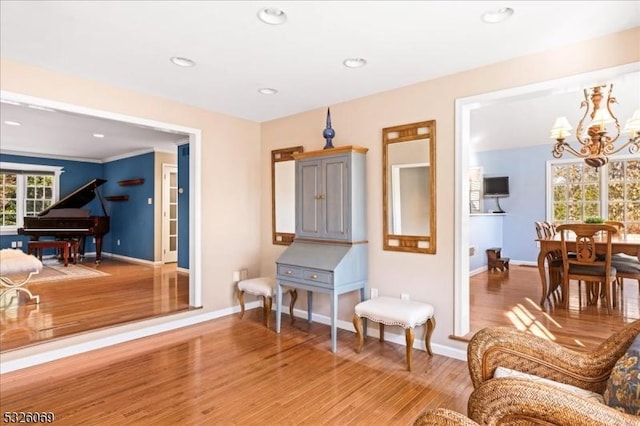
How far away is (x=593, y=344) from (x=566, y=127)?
2601mm

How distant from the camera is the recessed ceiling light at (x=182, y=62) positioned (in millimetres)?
2859

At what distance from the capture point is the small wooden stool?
6.98 meters

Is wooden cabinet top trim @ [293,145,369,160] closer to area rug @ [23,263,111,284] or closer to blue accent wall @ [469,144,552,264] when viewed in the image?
area rug @ [23,263,111,284]

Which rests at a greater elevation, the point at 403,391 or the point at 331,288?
the point at 331,288

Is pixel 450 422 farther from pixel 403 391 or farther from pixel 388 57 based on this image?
pixel 388 57

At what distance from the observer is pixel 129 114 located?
3.57m

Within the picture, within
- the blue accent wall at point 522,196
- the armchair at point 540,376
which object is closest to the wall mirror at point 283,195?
the armchair at point 540,376

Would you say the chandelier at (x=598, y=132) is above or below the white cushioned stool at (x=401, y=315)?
above

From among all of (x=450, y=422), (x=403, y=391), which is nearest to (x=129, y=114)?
(x=403, y=391)

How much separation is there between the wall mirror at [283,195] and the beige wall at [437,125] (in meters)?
0.37

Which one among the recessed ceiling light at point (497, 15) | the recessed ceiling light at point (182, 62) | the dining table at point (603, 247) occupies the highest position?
the recessed ceiling light at point (182, 62)

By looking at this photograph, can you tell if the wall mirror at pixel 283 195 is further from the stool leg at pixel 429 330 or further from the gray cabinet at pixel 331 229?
the stool leg at pixel 429 330

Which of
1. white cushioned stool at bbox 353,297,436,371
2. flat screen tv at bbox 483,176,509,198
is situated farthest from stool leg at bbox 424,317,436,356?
flat screen tv at bbox 483,176,509,198

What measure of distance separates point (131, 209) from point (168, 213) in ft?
3.64
